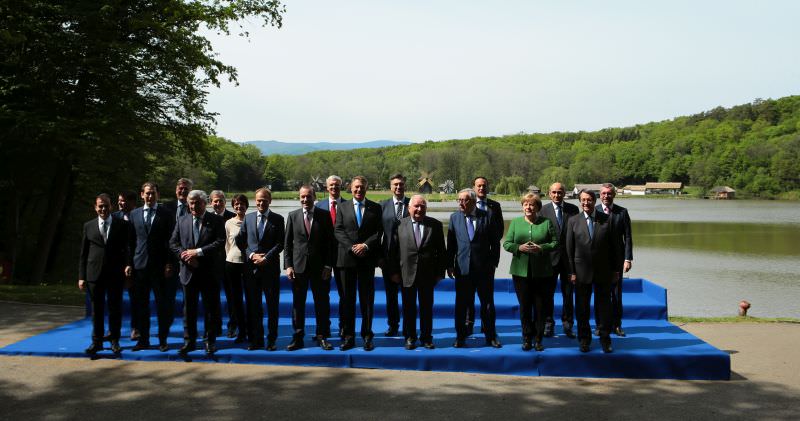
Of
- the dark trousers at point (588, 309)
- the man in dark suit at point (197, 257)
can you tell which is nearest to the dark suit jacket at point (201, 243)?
the man in dark suit at point (197, 257)

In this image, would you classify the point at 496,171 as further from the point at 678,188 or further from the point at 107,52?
the point at 107,52

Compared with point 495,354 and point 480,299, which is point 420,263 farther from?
point 495,354

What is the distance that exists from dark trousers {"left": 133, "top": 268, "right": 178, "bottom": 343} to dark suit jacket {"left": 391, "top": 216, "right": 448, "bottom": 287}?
265 cm

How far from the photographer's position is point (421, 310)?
6.62 m

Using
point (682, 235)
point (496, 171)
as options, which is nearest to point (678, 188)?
point (496, 171)

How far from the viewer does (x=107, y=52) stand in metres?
14.7

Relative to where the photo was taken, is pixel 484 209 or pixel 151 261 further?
pixel 484 209

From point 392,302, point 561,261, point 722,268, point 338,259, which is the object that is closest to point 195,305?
point 338,259

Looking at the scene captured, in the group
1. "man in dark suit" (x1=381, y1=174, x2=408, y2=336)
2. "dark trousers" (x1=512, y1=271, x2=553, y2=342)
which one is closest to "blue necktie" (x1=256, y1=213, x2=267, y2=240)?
"man in dark suit" (x1=381, y1=174, x2=408, y2=336)

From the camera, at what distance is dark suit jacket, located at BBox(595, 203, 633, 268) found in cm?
657

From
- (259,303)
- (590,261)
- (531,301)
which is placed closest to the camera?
(590,261)

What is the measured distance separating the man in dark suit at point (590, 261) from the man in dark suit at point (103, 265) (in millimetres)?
4804

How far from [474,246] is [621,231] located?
1.62 metres

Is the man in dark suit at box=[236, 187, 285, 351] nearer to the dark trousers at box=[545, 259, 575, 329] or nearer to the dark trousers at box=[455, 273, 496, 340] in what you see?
the dark trousers at box=[455, 273, 496, 340]
